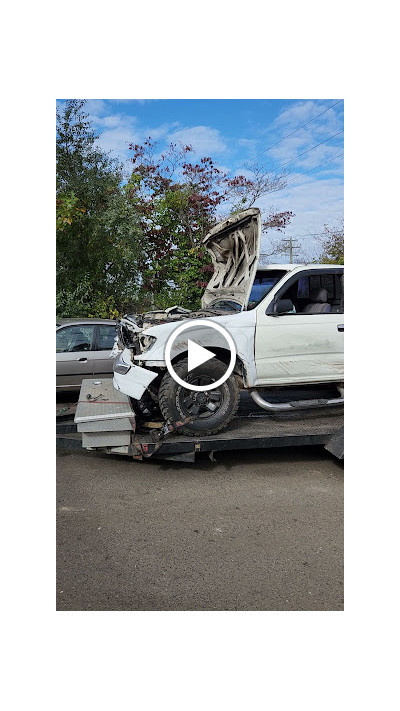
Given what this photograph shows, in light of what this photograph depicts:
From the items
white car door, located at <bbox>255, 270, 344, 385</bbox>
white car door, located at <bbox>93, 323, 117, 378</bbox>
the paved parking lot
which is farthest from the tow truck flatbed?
white car door, located at <bbox>93, 323, 117, 378</bbox>

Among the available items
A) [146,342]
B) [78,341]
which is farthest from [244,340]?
[78,341]

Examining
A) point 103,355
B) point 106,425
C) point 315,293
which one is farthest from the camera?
point 103,355

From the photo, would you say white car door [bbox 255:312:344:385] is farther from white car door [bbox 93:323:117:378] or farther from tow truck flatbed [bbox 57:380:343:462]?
white car door [bbox 93:323:117:378]

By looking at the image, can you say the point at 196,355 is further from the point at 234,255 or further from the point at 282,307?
the point at 234,255

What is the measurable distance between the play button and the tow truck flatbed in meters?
0.49

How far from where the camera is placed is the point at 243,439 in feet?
12.8

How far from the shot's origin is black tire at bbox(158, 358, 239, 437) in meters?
3.97

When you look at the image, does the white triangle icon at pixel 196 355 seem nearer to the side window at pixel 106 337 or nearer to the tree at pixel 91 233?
the tree at pixel 91 233

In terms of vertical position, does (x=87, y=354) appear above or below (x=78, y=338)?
below

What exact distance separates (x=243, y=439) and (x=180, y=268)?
1.73 metres

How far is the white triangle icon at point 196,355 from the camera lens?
12.7 ft

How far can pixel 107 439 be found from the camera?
12.9 feet

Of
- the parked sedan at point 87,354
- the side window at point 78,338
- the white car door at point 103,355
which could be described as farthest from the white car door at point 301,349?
the white car door at point 103,355

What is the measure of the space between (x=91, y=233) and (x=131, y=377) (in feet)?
4.17
